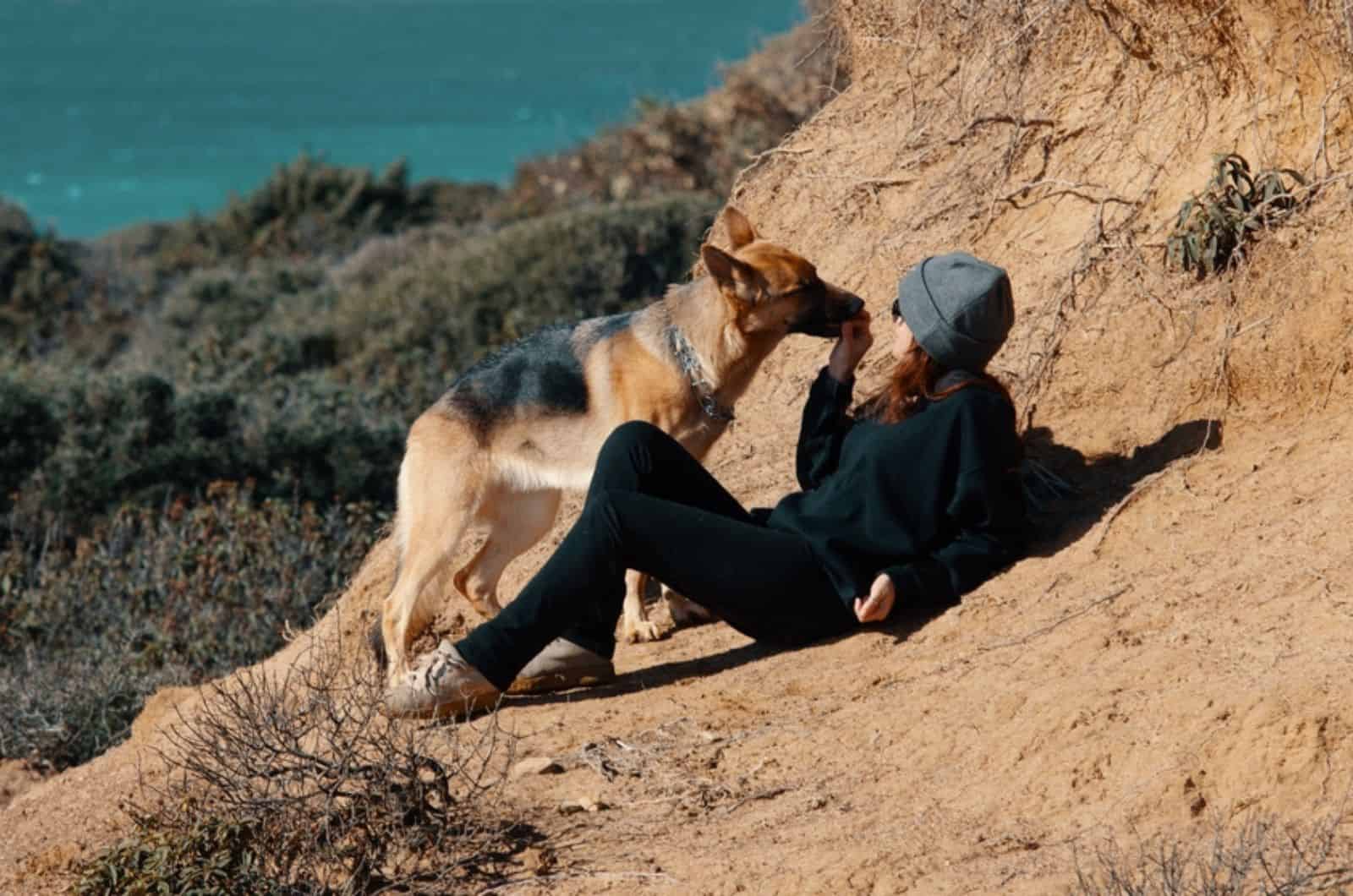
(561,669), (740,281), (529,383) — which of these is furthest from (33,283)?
(561,669)

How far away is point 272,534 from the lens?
11.4 meters

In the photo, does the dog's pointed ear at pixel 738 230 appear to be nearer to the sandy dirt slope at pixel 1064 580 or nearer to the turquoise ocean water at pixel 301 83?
the sandy dirt slope at pixel 1064 580

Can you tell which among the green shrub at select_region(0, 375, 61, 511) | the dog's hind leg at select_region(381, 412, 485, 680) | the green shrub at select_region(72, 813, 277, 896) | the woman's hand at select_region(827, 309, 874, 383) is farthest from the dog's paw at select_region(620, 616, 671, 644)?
the green shrub at select_region(0, 375, 61, 511)

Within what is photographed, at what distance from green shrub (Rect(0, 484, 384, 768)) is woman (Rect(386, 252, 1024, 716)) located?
11.4 feet

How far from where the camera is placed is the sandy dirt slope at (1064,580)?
5.05 meters

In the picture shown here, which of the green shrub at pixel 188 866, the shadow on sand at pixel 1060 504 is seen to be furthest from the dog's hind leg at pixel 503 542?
the green shrub at pixel 188 866

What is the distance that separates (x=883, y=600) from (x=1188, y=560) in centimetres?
104

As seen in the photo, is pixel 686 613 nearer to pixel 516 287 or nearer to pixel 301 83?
pixel 516 287

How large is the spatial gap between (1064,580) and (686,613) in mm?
1758

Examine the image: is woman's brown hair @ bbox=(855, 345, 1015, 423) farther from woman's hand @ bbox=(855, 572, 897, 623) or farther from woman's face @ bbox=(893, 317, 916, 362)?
woman's hand @ bbox=(855, 572, 897, 623)

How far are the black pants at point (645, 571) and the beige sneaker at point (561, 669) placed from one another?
4 cm

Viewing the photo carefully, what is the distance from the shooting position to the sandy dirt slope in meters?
5.05

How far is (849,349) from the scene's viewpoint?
6.89m

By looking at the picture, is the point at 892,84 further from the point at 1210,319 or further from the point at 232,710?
the point at 232,710
